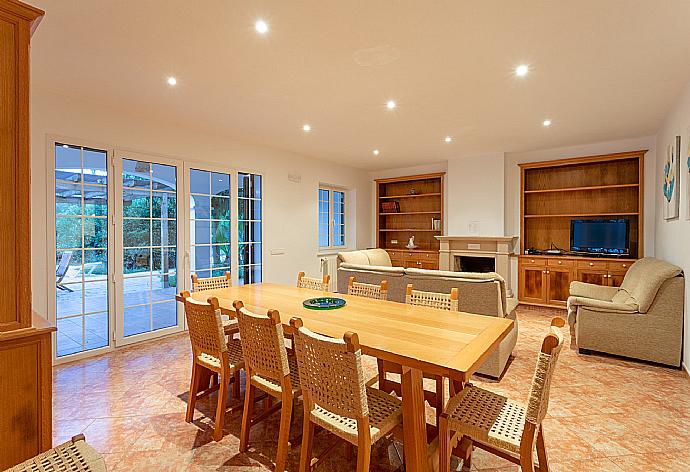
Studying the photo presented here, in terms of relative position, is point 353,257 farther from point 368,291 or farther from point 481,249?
point 368,291

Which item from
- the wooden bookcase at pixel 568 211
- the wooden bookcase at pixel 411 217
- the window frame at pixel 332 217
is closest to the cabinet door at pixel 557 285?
the wooden bookcase at pixel 568 211

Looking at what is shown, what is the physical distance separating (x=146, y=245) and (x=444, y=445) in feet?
12.9

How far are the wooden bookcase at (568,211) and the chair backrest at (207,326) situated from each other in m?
5.40

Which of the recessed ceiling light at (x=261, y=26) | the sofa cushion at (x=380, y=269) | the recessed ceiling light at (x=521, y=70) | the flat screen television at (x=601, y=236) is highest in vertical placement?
the recessed ceiling light at (x=261, y=26)

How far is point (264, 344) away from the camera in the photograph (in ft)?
6.32

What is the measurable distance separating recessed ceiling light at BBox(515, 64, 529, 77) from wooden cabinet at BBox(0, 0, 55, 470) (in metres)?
3.08

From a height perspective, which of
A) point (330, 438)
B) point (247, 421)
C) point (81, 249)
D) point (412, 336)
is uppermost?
point (81, 249)

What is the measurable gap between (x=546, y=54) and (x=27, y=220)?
3305 mm

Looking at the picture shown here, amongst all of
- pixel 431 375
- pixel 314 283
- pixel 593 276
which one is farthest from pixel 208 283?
pixel 593 276

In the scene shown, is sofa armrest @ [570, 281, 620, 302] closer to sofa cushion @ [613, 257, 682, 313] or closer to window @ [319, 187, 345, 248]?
sofa cushion @ [613, 257, 682, 313]

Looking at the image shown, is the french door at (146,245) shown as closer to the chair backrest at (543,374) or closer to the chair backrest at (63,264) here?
the chair backrest at (63,264)

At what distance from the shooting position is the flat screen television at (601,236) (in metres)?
5.40

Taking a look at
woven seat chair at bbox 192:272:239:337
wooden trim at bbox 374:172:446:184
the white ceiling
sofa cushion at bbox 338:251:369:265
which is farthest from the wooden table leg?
wooden trim at bbox 374:172:446:184

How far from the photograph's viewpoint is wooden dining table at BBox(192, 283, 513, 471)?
1559 millimetres
